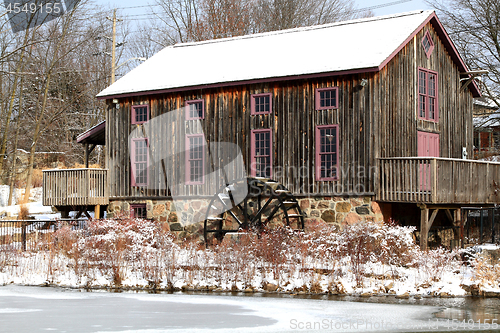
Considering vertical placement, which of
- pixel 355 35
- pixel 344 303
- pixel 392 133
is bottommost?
pixel 344 303

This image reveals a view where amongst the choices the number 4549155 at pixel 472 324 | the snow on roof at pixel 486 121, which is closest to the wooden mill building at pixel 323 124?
the number 4549155 at pixel 472 324

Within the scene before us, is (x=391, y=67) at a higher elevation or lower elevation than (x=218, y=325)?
higher

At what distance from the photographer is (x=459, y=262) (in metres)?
17.3

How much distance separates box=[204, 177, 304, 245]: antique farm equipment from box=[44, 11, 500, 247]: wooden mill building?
1.56ft

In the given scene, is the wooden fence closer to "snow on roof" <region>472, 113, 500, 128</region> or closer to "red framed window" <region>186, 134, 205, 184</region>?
"red framed window" <region>186, 134, 205, 184</region>

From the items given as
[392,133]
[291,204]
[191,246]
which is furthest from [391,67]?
[191,246]

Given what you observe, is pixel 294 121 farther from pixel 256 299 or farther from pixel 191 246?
pixel 256 299

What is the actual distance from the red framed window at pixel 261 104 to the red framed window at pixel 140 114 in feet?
14.8

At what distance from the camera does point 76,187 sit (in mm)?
25047

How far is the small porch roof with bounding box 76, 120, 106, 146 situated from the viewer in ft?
87.1

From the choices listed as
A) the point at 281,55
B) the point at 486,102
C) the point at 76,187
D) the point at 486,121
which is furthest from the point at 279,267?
the point at 486,102

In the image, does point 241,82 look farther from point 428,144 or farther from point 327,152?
point 428,144

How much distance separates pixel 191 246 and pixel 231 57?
868 cm

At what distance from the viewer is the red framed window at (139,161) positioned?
2447cm
